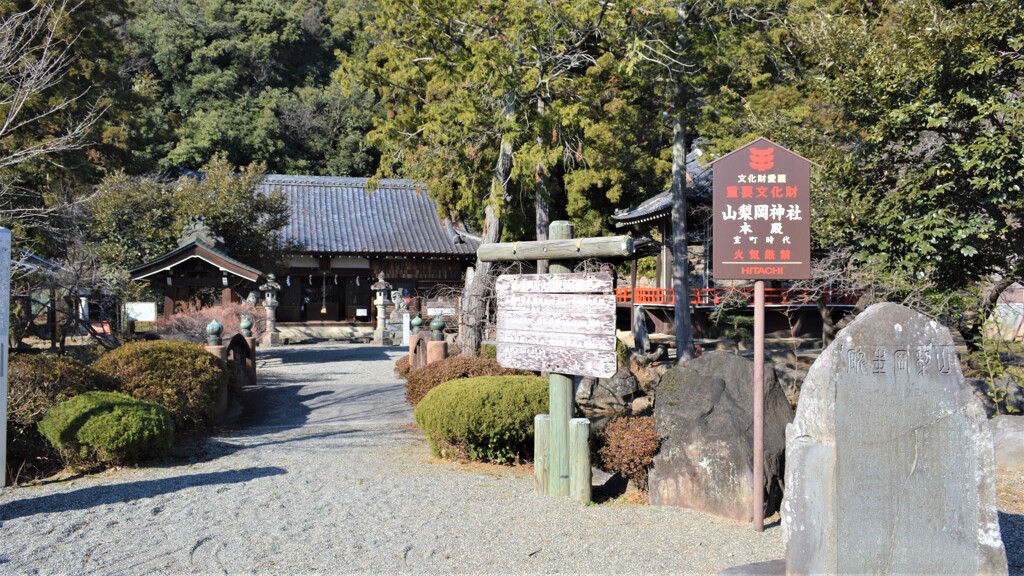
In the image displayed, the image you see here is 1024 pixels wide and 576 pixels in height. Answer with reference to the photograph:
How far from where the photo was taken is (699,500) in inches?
221

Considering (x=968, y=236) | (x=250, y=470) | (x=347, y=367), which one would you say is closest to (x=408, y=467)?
(x=250, y=470)

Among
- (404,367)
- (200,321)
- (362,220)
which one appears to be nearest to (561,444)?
(404,367)

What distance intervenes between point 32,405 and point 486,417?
3856 millimetres

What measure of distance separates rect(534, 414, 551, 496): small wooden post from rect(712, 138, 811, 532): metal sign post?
64.9 inches

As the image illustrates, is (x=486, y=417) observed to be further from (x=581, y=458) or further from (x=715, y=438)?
(x=715, y=438)

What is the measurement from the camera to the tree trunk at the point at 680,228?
611 inches

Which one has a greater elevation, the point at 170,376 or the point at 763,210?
the point at 763,210

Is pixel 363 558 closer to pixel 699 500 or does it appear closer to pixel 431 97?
pixel 699 500

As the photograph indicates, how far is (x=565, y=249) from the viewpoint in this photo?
6.16 metres

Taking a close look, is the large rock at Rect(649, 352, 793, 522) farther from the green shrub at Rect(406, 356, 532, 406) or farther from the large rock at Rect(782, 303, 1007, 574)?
the green shrub at Rect(406, 356, 532, 406)

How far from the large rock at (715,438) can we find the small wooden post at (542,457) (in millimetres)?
831

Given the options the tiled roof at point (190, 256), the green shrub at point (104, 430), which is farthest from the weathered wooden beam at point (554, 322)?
the tiled roof at point (190, 256)

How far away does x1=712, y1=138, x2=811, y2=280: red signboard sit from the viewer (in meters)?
5.23

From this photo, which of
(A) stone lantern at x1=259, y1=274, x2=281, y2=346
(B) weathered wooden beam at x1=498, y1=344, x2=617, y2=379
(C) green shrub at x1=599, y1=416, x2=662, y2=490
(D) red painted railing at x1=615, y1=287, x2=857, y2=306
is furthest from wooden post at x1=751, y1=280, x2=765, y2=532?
(A) stone lantern at x1=259, y1=274, x2=281, y2=346
